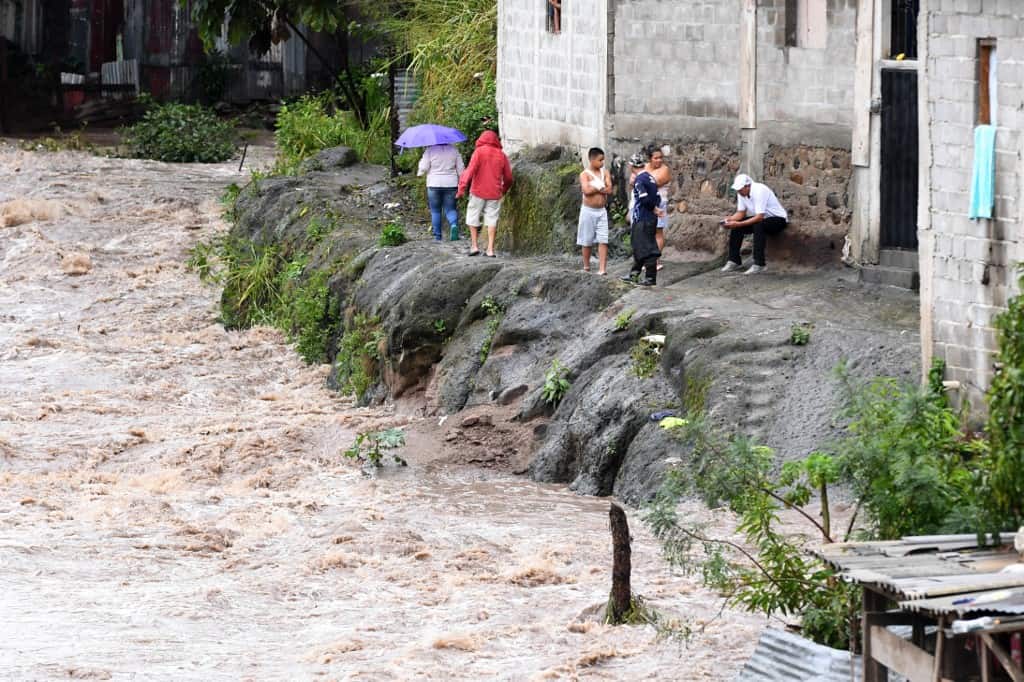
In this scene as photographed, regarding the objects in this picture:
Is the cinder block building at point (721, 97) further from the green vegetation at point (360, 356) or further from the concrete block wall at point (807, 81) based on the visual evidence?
the green vegetation at point (360, 356)

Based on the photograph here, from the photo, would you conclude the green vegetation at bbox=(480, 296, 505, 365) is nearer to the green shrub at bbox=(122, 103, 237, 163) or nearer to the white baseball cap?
the white baseball cap

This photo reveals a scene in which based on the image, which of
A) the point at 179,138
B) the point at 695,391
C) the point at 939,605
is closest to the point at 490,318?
the point at 695,391

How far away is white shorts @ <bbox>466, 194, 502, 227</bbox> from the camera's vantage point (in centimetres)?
2020

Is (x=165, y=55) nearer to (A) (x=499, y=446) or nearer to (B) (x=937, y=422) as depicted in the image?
(A) (x=499, y=446)

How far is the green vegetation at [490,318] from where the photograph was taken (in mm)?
18719

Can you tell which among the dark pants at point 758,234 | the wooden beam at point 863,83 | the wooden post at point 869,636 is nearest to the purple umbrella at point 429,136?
the dark pants at point 758,234

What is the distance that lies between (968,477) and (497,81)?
540 inches

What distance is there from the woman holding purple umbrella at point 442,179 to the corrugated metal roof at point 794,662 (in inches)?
469

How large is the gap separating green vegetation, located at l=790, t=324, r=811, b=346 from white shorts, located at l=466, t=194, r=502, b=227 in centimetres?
547

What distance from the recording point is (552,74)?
21125mm

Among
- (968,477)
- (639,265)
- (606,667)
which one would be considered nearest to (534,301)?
(639,265)

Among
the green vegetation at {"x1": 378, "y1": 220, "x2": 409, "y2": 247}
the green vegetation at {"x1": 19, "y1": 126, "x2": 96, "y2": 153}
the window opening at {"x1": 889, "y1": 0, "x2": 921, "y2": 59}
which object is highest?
the window opening at {"x1": 889, "y1": 0, "x2": 921, "y2": 59}

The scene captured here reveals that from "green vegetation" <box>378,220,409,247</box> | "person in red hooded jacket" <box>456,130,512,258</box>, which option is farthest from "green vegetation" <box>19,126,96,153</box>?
"person in red hooded jacket" <box>456,130,512,258</box>

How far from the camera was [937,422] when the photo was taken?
10133mm
